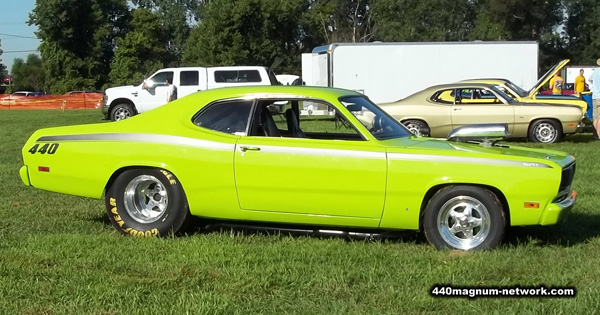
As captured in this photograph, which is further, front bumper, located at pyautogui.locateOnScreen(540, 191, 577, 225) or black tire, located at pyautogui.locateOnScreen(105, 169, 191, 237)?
black tire, located at pyautogui.locateOnScreen(105, 169, 191, 237)

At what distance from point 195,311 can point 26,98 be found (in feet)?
153

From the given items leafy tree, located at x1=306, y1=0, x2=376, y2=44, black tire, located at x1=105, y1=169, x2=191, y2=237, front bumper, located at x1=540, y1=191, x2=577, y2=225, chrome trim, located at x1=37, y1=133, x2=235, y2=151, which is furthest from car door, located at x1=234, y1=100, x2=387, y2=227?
leafy tree, located at x1=306, y1=0, x2=376, y2=44

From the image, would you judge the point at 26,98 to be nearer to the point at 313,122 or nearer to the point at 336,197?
the point at 313,122

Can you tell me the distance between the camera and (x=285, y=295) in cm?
477

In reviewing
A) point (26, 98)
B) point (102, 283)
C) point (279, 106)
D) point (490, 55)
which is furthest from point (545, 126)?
point (26, 98)

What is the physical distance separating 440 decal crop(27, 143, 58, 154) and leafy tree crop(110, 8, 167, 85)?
6411cm

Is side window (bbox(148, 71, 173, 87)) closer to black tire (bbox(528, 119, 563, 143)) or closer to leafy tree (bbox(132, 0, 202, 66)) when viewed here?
black tire (bbox(528, 119, 563, 143))

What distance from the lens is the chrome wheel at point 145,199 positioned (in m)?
6.52

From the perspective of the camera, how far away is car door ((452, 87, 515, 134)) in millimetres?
15383

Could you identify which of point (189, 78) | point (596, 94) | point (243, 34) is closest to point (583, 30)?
point (243, 34)

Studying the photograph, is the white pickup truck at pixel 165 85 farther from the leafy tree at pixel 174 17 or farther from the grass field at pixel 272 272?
the leafy tree at pixel 174 17

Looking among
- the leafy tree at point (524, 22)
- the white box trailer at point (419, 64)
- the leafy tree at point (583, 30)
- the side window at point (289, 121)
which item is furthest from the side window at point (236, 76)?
the leafy tree at point (583, 30)

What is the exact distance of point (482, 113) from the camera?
50.4ft

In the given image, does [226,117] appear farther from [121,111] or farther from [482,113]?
[121,111]
